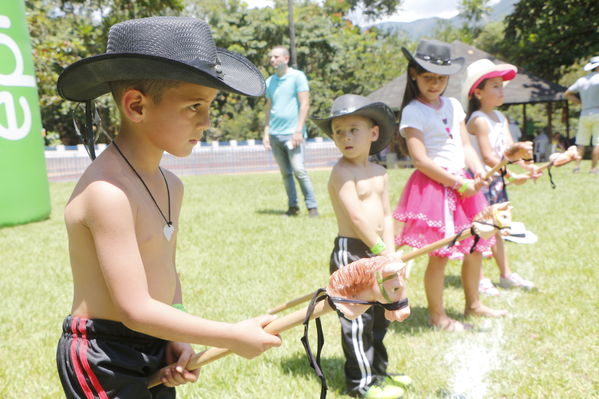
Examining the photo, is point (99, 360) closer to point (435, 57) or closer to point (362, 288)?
point (362, 288)

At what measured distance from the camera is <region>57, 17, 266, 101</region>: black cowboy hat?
1436 mm

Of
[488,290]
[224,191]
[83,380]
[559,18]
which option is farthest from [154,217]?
[559,18]

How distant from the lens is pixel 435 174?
3.39m

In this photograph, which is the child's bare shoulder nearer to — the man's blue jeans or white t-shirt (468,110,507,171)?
white t-shirt (468,110,507,171)

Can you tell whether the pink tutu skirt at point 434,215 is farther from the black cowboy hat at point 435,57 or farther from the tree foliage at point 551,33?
the tree foliage at point 551,33

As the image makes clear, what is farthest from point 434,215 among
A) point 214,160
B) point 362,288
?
point 214,160

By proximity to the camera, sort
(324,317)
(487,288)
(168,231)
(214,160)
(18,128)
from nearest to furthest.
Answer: (168,231) < (324,317) < (487,288) < (18,128) < (214,160)

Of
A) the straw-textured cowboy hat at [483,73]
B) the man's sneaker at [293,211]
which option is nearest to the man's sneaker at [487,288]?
the straw-textured cowboy hat at [483,73]

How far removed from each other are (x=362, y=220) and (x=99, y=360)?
59.6 inches

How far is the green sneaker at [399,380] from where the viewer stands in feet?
9.25

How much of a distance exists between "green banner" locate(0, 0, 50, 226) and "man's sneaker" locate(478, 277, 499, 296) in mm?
6440

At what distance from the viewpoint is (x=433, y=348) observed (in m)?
3.30

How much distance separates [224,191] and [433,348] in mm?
9129

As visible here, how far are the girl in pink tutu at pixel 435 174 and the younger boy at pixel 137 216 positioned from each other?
191 centimetres
